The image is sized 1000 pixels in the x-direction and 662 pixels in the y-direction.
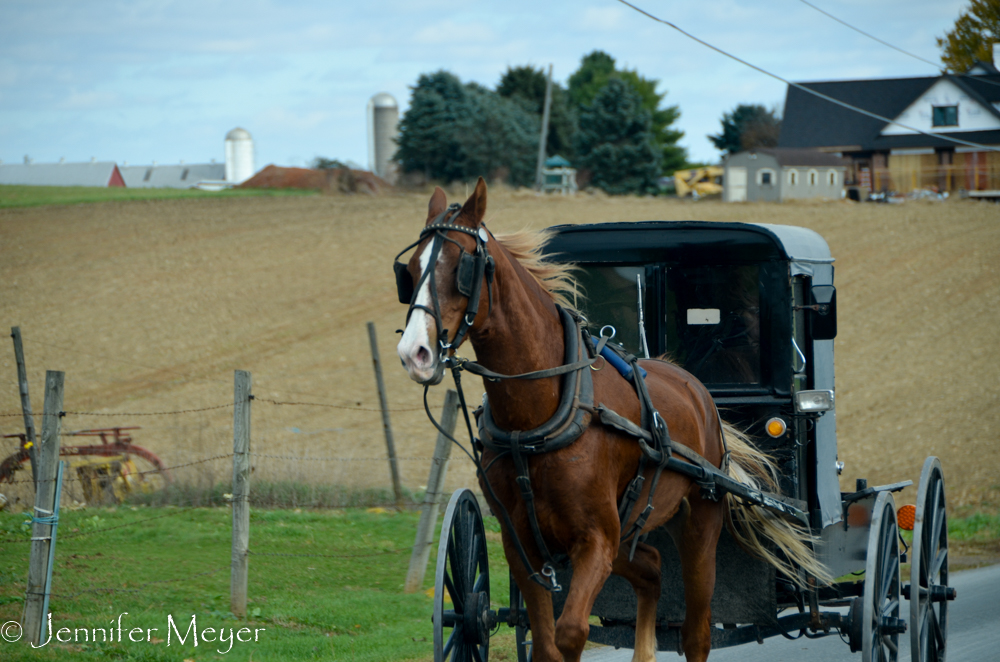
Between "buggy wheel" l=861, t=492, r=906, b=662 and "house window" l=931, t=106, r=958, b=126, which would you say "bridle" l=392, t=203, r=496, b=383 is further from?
"house window" l=931, t=106, r=958, b=126

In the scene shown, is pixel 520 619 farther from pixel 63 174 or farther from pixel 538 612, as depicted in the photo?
pixel 63 174

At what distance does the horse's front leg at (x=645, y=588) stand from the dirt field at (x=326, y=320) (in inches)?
198

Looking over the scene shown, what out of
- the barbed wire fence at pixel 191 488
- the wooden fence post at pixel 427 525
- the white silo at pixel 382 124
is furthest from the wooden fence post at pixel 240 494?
the white silo at pixel 382 124

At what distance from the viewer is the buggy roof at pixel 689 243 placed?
5305mm

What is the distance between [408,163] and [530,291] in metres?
46.2

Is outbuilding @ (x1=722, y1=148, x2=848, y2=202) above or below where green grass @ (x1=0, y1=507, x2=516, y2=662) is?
above

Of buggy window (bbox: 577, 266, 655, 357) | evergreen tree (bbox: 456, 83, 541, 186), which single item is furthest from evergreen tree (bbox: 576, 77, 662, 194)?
buggy window (bbox: 577, 266, 655, 357)

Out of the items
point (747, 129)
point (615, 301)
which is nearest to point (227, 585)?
point (615, 301)

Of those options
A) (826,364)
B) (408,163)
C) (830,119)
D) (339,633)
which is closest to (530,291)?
(826,364)

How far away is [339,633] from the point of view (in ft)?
21.2

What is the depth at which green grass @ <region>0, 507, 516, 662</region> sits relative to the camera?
5.92 meters

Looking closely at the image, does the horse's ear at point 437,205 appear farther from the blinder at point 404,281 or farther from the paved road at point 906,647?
the paved road at point 906,647

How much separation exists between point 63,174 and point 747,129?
49658 millimetres

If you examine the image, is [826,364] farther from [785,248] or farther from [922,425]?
[922,425]
